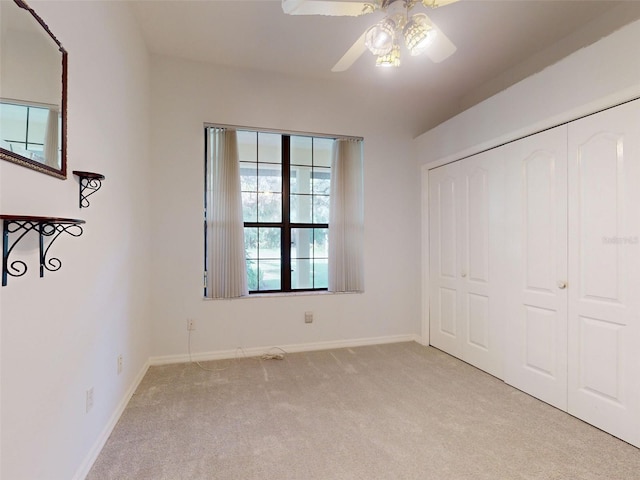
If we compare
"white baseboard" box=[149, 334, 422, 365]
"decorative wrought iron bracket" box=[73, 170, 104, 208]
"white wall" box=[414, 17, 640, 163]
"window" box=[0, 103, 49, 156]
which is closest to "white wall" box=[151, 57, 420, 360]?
"white baseboard" box=[149, 334, 422, 365]

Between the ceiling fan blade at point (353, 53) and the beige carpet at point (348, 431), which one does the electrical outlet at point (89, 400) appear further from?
the ceiling fan blade at point (353, 53)

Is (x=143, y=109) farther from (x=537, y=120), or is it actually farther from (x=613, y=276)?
(x=613, y=276)

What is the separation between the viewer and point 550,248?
2379 mm

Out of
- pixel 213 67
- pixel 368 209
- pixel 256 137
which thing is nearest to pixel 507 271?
pixel 368 209

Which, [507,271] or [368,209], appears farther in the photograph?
[368,209]

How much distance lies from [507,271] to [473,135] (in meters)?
Answer: 1.28

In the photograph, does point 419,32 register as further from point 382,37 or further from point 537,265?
point 537,265

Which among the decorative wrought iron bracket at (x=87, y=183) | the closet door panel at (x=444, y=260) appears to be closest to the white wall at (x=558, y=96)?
the closet door panel at (x=444, y=260)

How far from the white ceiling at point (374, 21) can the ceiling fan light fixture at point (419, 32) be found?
92 centimetres

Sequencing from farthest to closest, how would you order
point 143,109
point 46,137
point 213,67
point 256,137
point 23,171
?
1. point 256,137
2. point 213,67
3. point 143,109
4. point 46,137
5. point 23,171

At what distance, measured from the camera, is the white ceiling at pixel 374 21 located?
2.46 m

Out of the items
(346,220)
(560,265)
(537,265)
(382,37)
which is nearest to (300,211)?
(346,220)

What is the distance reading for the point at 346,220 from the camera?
12.1 ft

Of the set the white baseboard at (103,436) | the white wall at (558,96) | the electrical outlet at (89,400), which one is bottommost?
the white baseboard at (103,436)
